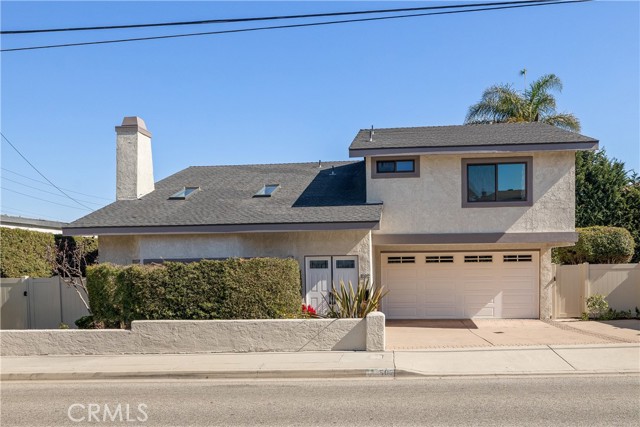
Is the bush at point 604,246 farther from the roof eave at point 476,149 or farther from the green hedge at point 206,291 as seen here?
the green hedge at point 206,291

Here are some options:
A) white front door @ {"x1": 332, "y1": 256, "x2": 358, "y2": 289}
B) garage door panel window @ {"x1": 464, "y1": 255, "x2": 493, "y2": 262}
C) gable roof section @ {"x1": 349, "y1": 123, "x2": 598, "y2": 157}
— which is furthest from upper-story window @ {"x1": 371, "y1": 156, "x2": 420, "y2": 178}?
garage door panel window @ {"x1": 464, "y1": 255, "x2": 493, "y2": 262}

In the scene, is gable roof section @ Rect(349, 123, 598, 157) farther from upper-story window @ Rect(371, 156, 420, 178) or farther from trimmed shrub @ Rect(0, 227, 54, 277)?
trimmed shrub @ Rect(0, 227, 54, 277)

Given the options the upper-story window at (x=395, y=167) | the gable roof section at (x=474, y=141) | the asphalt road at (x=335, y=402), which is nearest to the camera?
the asphalt road at (x=335, y=402)

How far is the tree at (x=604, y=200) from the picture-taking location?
26.4 meters

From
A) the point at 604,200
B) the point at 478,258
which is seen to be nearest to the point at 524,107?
the point at 604,200

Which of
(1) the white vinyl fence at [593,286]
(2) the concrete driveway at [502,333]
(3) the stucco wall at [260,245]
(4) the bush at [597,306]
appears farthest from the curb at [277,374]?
(1) the white vinyl fence at [593,286]

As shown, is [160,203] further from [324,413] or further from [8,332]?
[324,413]

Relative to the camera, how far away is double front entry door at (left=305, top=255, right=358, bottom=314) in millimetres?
15453

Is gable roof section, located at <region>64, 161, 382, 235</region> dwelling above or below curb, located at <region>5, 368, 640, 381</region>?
above

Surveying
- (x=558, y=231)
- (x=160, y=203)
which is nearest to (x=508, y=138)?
(x=558, y=231)

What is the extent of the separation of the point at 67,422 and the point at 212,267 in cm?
543

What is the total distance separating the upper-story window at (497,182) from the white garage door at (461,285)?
7.20ft

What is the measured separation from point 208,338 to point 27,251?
35.4 ft

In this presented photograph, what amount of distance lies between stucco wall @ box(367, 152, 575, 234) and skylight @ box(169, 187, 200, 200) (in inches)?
241
